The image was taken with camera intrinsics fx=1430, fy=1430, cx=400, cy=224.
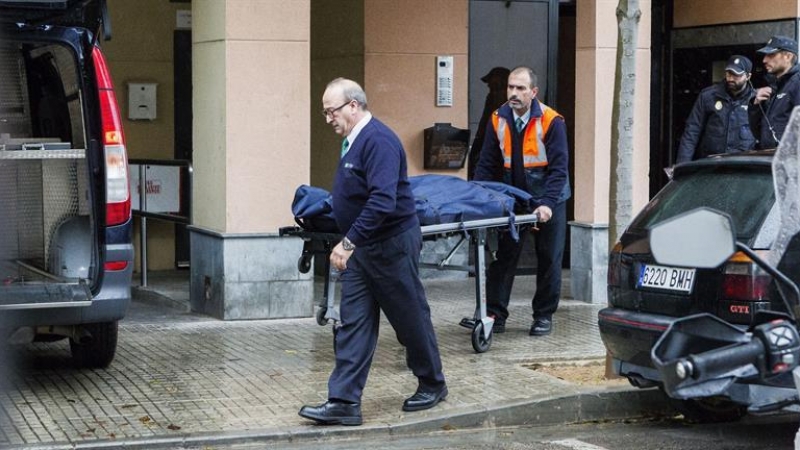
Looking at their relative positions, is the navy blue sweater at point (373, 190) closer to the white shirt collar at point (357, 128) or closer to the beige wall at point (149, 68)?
the white shirt collar at point (357, 128)

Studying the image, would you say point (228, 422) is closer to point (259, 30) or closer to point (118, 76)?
point (259, 30)

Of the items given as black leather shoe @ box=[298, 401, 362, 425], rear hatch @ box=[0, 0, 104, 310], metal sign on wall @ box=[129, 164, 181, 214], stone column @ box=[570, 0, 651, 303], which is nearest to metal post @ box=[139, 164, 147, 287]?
metal sign on wall @ box=[129, 164, 181, 214]

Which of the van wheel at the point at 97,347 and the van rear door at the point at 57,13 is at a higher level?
the van rear door at the point at 57,13

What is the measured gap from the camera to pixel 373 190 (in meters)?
7.54

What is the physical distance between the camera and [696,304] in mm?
7195

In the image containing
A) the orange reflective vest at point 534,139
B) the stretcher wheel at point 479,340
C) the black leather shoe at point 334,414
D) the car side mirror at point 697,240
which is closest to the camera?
the car side mirror at point 697,240

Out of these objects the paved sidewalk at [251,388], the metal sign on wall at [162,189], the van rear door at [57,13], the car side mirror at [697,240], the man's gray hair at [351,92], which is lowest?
the paved sidewalk at [251,388]

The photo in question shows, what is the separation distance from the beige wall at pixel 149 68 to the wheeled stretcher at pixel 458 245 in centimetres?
511

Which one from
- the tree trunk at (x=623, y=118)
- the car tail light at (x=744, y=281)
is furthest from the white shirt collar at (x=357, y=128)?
the car tail light at (x=744, y=281)

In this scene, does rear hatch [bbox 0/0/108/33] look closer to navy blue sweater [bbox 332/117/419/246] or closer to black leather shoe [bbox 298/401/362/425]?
navy blue sweater [bbox 332/117/419/246]

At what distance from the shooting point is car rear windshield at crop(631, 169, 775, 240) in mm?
7168

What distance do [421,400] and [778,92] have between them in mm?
4559

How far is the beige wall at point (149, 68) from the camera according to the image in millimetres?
14047

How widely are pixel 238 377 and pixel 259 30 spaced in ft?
10.6
